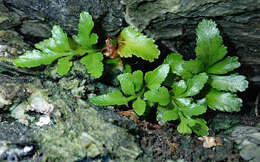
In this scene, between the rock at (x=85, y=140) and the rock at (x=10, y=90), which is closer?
the rock at (x=85, y=140)

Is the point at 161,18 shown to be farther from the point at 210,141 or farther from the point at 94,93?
the point at 210,141

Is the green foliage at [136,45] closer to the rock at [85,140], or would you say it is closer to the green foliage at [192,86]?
the green foliage at [192,86]

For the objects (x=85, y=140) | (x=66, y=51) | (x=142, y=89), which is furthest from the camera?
(x=66, y=51)

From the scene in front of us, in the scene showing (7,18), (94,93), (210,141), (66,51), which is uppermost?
(7,18)

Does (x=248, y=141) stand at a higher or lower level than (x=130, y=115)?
lower

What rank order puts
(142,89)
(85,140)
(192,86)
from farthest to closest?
(142,89) → (192,86) → (85,140)

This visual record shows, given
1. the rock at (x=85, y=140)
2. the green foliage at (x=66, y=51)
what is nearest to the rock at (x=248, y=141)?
the rock at (x=85, y=140)

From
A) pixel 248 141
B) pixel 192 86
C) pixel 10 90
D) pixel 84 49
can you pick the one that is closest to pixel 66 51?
pixel 84 49
